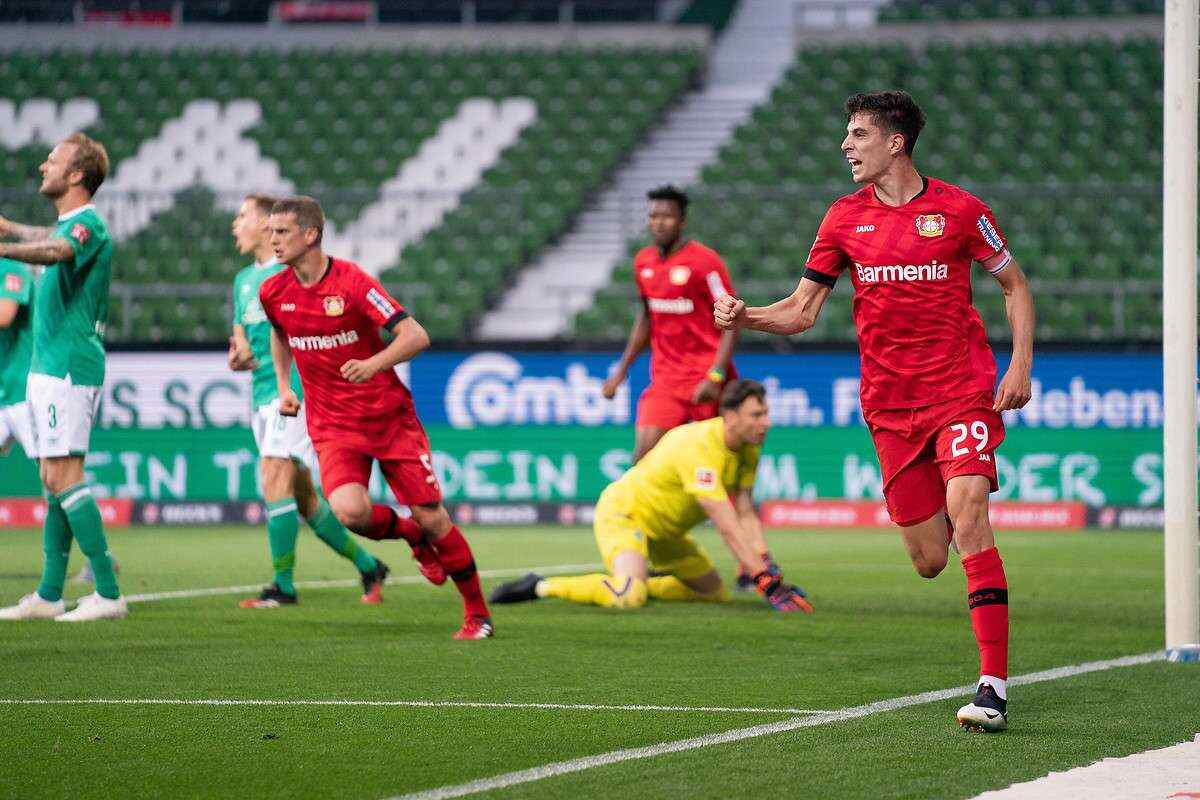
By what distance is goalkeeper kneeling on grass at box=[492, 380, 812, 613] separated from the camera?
32.3 feet

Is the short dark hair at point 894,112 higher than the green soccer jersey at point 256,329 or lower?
higher

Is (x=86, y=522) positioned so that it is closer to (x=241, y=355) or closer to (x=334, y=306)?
(x=241, y=355)

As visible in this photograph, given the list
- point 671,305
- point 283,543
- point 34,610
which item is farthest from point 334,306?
point 671,305

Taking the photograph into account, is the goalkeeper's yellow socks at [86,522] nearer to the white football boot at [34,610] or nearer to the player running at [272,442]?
the white football boot at [34,610]

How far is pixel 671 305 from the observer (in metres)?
11.6

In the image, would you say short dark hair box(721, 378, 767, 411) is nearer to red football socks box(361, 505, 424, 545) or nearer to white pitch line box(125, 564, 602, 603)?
red football socks box(361, 505, 424, 545)

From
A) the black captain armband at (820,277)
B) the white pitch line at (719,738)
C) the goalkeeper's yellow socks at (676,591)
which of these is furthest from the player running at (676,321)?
the black captain armband at (820,277)

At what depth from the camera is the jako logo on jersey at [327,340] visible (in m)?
8.23

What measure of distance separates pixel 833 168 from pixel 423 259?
611 cm

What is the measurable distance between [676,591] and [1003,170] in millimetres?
15976

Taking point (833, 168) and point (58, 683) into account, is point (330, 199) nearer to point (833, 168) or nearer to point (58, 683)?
point (833, 168)

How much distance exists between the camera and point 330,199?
948 inches

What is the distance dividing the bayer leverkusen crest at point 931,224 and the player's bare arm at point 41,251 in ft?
14.2

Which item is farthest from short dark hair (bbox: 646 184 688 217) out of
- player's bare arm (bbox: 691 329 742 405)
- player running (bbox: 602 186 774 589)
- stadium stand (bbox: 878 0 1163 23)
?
stadium stand (bbox: 878 0 1163 23)
